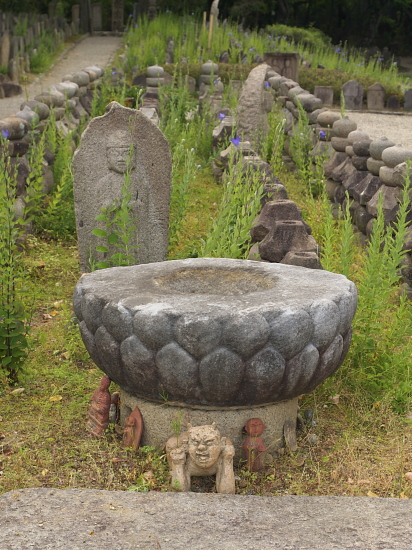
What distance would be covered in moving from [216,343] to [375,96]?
1393 centimetres

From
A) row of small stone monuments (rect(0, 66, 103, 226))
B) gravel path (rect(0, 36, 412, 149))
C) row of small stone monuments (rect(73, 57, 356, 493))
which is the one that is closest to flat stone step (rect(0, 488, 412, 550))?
row of small stone monuments (rect(73, 57, 356, 493))

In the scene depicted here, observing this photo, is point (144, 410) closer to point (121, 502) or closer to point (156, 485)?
point (156, 485)

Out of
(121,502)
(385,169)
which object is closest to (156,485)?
(121,502)

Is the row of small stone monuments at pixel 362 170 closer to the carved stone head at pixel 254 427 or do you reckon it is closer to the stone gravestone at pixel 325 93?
the carved stone head at pixel 254 427

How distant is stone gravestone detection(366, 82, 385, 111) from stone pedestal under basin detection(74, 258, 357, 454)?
43.3ft

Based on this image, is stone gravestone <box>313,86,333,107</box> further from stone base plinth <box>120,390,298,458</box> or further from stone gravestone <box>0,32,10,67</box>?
stone base plinth <box>120,390,298,458</box>

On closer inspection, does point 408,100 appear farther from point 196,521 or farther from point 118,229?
point 196,521

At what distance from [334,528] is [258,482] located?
1.86ft

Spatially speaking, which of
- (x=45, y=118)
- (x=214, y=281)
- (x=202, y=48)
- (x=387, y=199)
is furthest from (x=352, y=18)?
(x=214, y=281)

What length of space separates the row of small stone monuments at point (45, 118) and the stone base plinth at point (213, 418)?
203 cm

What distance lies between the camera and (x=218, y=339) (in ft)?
9.18

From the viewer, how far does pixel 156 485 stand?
291 cm

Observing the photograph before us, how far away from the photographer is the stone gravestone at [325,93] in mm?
14766

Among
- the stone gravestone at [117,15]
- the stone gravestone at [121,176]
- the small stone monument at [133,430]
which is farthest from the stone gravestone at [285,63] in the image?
the small stone monument at [133,430]
